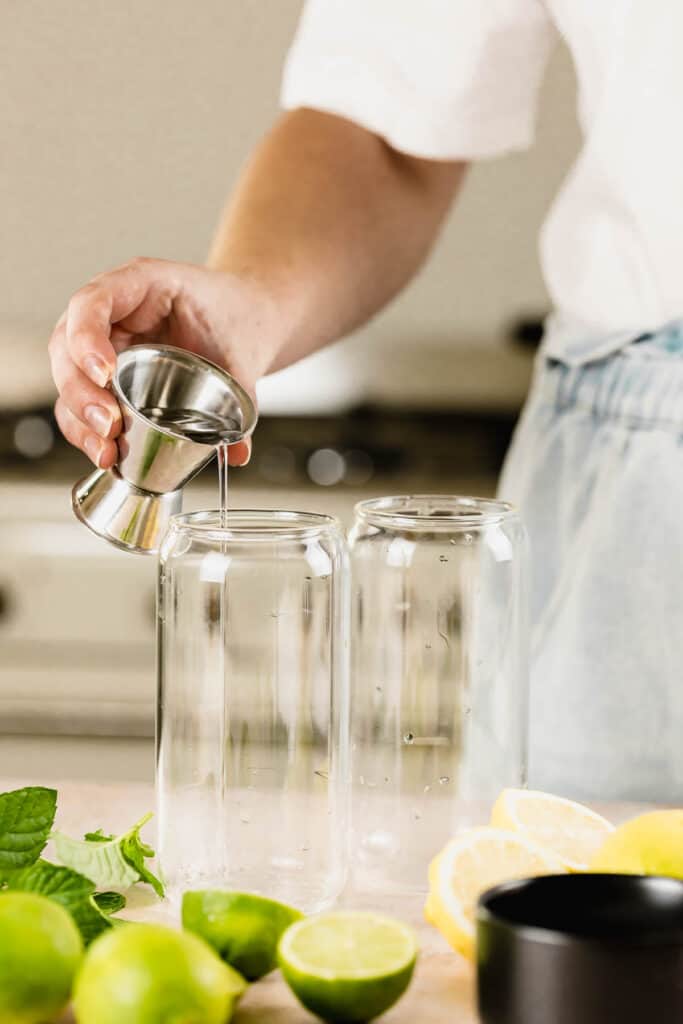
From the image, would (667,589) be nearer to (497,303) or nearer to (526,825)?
(526,825)

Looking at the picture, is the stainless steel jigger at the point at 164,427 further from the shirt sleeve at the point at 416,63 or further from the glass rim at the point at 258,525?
the shirt sleeve at the point at 416,63

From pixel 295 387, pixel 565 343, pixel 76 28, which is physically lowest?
pixel 295 387

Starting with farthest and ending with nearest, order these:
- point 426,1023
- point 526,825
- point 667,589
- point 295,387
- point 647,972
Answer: point 295,387, point 667,589, point 526,825, point 426,1023, point 647,972

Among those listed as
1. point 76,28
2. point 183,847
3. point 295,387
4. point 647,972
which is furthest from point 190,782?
point 76,28

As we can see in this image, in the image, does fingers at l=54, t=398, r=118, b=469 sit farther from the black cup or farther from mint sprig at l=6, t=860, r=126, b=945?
the black cup

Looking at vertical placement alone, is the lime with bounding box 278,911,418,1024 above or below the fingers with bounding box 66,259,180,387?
below

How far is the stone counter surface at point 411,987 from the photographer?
1.93ft

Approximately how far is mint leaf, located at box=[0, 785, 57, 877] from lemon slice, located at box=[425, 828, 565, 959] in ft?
0.60

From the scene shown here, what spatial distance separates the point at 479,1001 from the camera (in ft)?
1.70

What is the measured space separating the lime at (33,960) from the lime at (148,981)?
0.05 ft

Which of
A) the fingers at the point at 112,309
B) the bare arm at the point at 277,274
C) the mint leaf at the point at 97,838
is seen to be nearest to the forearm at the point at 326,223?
the bare arm at the point at 277,274

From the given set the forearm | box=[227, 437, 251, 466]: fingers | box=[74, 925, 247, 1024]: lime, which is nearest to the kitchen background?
the forearm

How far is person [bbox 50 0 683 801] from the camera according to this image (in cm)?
106

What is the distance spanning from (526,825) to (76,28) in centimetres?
207
